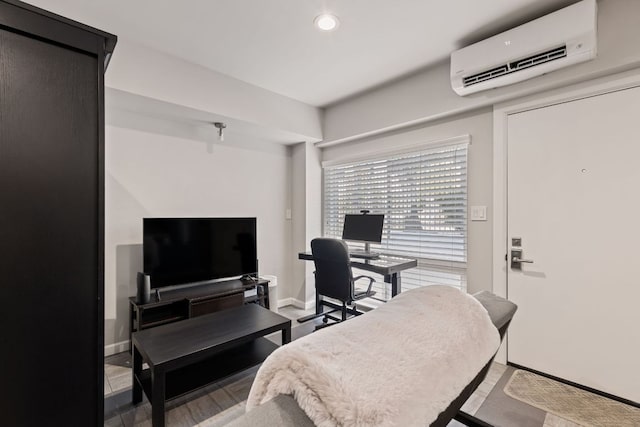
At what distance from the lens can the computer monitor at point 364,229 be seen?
318 cm

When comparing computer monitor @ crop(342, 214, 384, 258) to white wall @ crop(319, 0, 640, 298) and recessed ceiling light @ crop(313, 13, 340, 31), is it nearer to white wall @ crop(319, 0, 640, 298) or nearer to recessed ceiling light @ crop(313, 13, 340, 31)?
white wall @ crop(319, 0, 640, 298)

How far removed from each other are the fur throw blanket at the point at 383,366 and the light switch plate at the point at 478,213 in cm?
184

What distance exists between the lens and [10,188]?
1.12 metres


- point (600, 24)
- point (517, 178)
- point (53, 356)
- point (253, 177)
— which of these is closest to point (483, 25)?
point (600, 24)

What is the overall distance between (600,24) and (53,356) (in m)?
3.39

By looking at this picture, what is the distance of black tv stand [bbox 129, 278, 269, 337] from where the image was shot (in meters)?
2.51

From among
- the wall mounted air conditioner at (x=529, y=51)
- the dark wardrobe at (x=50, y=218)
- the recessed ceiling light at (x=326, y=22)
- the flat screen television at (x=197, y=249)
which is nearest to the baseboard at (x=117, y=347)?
the flat screen television at (x=197, y=249)

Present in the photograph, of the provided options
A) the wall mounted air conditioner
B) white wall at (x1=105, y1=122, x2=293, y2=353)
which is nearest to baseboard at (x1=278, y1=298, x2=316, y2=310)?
white wall at (x1=105, y1=122, x2=293, y2=353)

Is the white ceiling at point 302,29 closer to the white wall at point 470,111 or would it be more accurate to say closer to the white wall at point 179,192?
the white wall at point 470,111

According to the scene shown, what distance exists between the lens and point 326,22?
206cm

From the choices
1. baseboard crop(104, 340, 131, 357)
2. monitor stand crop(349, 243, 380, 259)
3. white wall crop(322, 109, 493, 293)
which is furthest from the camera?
monitor stand crop(349, 243, 380, 259)

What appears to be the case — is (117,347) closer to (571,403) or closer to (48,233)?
(48,233)

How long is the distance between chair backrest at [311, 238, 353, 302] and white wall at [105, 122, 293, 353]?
3.30 feet

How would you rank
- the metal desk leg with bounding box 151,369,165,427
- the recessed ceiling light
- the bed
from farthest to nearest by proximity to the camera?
the recessed ceiling light < the metal desk leg with bounding box 151,369,165,427 < the bed
